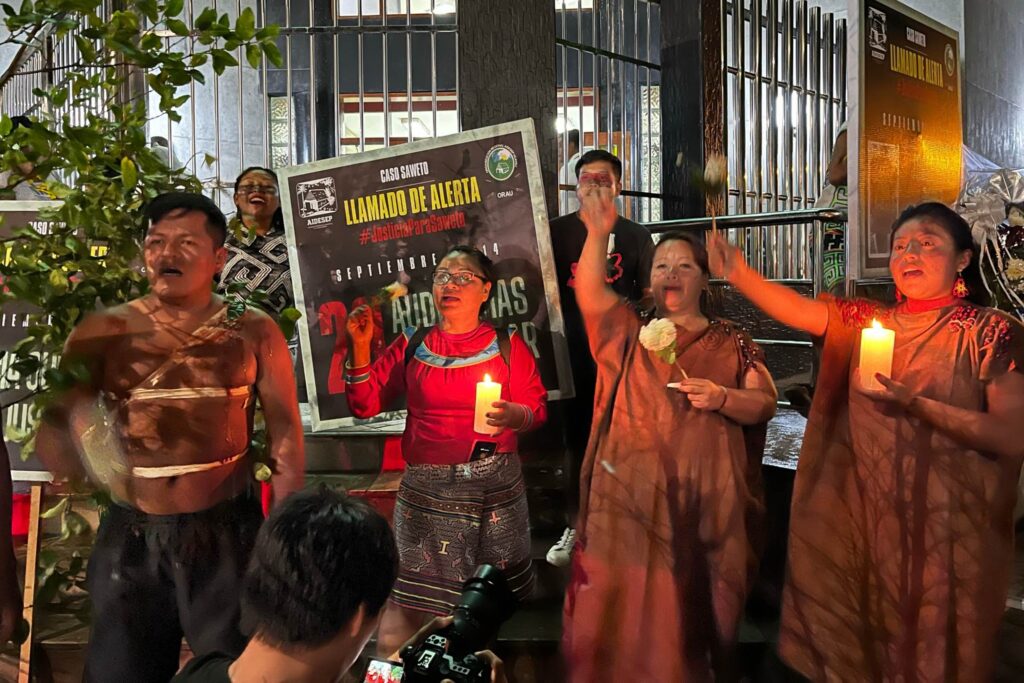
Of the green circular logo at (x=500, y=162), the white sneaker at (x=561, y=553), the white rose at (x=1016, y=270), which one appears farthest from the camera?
the white sneaker at (x=561, y=553)

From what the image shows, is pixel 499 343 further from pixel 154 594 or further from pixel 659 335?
pixel 154 594

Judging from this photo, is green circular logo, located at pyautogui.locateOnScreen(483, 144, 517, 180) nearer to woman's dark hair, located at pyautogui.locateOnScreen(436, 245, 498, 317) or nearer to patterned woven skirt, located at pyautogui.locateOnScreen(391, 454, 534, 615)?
woman's dark hair, located at pyautogui.locateOnScreen(436, 245, 498, 317)

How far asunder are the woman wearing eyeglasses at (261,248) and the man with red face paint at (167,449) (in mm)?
975

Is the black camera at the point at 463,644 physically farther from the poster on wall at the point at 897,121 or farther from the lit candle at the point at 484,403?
the poster on wall at the point at 897,121

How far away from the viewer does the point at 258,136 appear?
4.81 meters

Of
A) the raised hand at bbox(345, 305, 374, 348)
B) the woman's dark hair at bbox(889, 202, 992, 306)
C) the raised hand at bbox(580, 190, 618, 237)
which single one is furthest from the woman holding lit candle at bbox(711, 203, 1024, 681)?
the raised hand at bbox(345, 305, 374, 348)

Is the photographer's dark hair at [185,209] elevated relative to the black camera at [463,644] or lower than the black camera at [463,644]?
elevated

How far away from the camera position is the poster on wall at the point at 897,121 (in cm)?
248

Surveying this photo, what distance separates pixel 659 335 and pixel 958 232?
79 centimetres

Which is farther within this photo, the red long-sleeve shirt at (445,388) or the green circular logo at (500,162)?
the green circular logo at (500,162)

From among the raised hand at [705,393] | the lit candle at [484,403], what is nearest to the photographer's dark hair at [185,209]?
the lit candle at [484,403]

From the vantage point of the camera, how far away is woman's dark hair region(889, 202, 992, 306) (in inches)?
88.6

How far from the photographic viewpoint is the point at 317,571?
1.44m

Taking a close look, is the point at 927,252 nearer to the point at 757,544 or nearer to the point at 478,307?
the point at 757,544
